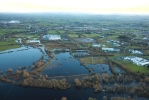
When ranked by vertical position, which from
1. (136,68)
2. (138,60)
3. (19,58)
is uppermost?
(138,60)

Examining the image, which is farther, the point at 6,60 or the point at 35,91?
the point at 6,60

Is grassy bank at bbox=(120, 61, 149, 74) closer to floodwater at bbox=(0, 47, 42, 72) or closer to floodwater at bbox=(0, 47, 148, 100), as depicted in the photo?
floodwater at bbox=(0, 47, 148, 100)

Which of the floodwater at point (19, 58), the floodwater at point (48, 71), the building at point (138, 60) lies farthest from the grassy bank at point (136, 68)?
the floodwater at point (19, 58)

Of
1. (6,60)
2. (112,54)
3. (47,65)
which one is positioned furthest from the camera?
(112,54)

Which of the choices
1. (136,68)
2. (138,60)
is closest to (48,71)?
(136,68)

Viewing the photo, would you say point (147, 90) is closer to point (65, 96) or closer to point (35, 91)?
point (65, 96)

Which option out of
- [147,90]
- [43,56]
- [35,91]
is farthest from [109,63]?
[35,91]

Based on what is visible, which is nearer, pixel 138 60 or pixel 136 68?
pixel 136 68

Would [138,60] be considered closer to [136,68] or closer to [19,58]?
[136,68]

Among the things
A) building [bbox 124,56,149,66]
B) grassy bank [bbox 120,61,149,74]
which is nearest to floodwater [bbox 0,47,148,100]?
grassy bank [bbox 120,61,149,74]
